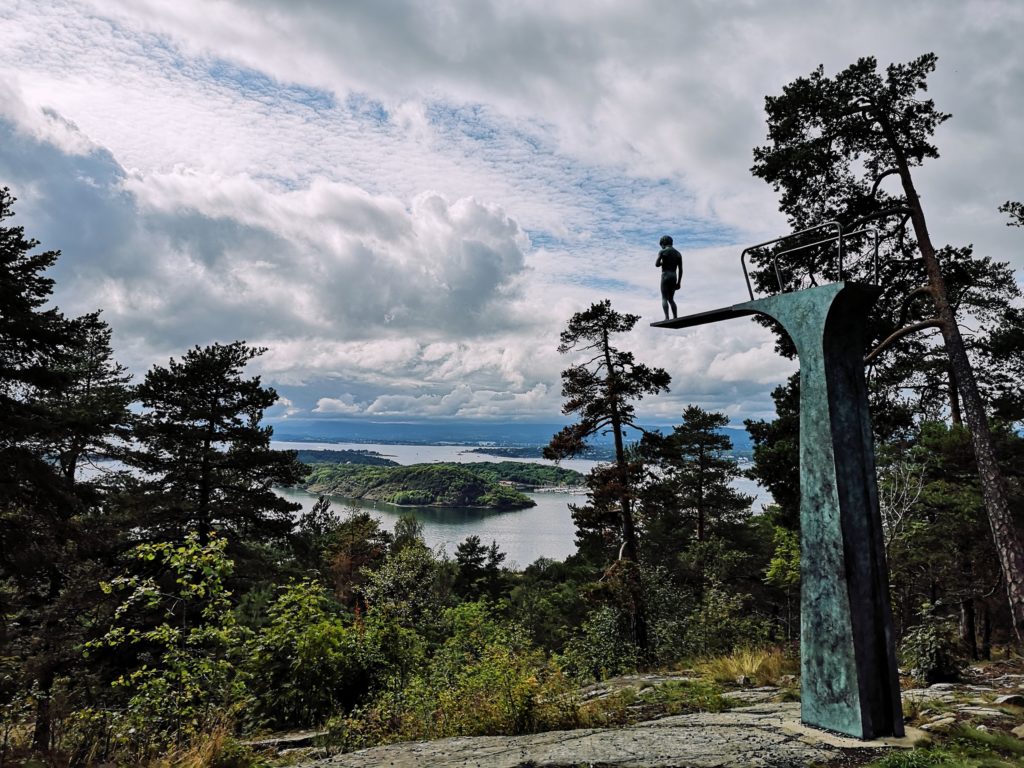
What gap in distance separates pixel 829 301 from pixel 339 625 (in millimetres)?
6960

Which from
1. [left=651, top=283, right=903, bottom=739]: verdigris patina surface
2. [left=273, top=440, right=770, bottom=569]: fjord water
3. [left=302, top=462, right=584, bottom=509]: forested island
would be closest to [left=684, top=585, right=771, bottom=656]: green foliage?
[left=651, top=283, right=903, bottom=739]: verdigris patina surface

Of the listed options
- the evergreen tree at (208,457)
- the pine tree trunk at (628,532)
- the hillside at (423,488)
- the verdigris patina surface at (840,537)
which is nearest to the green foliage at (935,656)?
the verdigris patina surface at (840,537)

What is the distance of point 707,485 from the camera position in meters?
24.2

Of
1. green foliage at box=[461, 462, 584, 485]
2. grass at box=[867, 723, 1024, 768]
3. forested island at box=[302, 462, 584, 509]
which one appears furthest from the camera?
green foliage at box=[461, 462, 584, 485]

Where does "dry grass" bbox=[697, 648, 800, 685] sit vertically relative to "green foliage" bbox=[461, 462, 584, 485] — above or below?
below

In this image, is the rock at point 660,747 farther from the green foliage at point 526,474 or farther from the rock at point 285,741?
the green foliage at point 526,474

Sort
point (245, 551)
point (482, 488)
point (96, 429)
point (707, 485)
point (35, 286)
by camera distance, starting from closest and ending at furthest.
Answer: point (35, 286) < point (96, 429) < point (245, 551) < point (707, 485) < point (482, 488)

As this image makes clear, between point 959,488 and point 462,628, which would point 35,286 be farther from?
point 959,488

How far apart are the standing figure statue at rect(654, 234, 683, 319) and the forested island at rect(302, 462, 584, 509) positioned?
9498 centimetres

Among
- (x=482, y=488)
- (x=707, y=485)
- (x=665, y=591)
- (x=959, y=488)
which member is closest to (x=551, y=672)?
(x=665, y=591)

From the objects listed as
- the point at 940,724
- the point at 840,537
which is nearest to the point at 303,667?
the point at 840,537

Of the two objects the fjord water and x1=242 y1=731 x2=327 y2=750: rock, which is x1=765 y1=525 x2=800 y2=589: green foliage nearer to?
x1=242 y1=731 x2=327 y2=750: rock

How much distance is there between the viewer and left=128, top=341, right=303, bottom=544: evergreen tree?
45.3ft

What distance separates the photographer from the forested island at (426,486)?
10869cm
